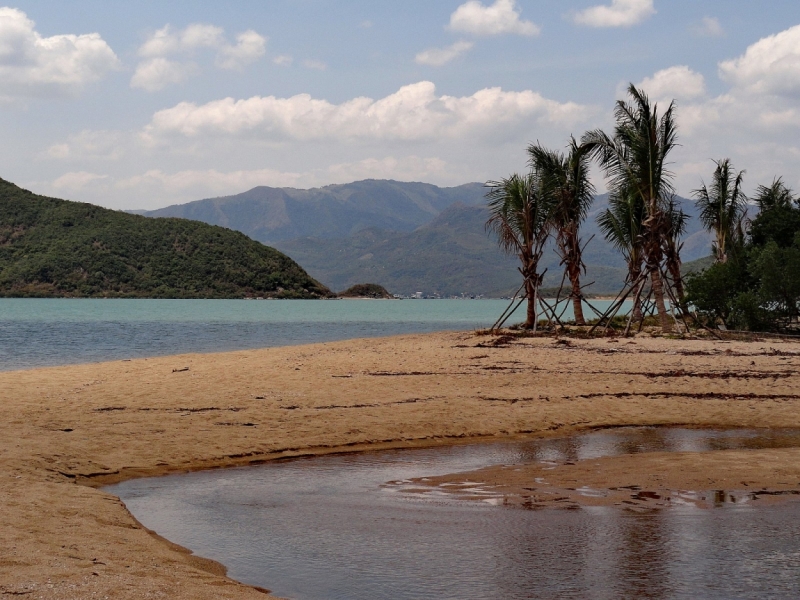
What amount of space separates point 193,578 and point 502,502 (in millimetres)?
3861

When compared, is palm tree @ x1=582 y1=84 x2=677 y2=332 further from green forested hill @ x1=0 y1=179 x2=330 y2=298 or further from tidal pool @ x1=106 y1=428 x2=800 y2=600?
green forested hill @ x1=0 y1=179 x2=330 y2=298

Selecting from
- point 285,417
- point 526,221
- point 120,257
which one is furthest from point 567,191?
point 120,257

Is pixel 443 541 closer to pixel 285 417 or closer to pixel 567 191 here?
pixel 285 417

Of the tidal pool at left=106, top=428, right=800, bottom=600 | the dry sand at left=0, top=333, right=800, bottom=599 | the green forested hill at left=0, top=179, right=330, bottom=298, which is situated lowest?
the tidal pool at left=106, top=428, right=800, bottom=600

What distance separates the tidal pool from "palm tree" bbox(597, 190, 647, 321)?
85.0 ft

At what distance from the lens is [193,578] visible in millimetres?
6234

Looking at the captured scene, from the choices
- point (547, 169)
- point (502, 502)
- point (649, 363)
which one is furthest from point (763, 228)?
point (502, 502)

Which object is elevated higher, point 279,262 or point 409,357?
point 279,262

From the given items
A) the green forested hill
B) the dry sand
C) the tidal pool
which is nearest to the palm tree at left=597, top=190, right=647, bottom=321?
the dry sand

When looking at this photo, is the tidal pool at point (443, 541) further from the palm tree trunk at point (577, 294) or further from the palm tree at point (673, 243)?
the palm tree trunk at point (577, 294)

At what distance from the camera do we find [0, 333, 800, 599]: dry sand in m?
6.69

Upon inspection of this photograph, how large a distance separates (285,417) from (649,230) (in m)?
19.4

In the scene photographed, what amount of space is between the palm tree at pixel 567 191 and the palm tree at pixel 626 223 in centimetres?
220

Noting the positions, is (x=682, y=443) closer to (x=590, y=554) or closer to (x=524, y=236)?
(x=590, y=554)
